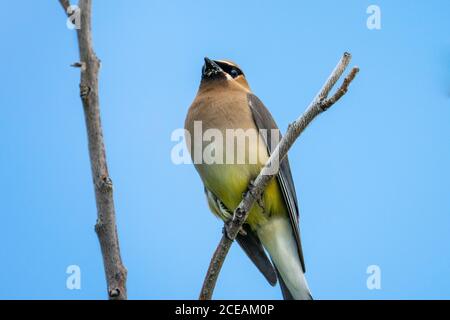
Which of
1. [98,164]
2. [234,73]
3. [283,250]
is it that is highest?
[234,73]

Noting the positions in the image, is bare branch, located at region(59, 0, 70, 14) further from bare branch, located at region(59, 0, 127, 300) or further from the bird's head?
the bird's head

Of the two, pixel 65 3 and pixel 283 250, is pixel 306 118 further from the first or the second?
pixel 283 250

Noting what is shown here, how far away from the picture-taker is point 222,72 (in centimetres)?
577

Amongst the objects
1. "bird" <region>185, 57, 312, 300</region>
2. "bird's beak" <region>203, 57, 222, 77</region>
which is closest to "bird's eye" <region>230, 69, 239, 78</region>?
"bird's beak" <region>203, 57, 222, 77</region>

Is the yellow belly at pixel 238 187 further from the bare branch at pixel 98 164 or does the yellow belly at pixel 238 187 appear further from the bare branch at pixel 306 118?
the bare branch at pixel 98 164

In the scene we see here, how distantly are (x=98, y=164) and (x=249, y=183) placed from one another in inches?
106

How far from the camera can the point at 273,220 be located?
5227 mm

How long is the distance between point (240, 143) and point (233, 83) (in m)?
0.91

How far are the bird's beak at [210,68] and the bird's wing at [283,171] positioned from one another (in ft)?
1.43

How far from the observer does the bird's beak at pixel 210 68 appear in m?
5.76

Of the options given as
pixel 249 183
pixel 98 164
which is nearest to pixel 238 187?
pixel 249 183

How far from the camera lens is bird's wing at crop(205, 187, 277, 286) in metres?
5.20
